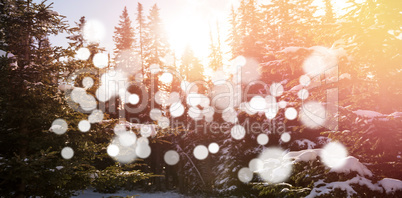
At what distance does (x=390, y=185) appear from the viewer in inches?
177

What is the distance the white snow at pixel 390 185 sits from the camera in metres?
4.39

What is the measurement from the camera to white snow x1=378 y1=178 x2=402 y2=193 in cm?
439

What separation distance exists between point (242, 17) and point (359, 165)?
25435mm

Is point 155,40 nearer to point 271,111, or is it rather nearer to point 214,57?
point 214,57

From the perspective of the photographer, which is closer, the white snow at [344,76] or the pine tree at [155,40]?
the white snow at [344,76]

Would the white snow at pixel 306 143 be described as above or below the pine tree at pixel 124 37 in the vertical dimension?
below

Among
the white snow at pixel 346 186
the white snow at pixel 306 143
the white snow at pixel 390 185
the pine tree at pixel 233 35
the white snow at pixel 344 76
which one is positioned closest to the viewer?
the white snow at pixel 390 185

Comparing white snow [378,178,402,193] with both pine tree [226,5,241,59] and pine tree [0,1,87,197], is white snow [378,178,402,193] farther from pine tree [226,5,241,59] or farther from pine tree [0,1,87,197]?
pine tree [226,5,241,59]

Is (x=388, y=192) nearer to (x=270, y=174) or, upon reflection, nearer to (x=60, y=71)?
(x=270, y=174)

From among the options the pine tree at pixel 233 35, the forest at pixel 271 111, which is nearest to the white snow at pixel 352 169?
the forest at pixel 271 111

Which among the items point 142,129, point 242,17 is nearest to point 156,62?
point 242,17

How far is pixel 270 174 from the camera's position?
5820mm

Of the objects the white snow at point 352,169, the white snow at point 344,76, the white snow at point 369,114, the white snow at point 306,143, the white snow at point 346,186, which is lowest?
the white snow at point 306,143

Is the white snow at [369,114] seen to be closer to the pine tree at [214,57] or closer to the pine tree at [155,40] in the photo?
the pine tree at [155,40]
